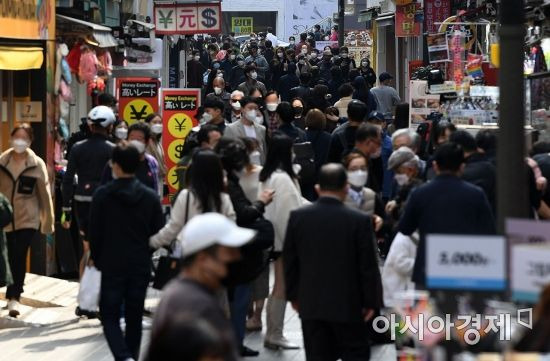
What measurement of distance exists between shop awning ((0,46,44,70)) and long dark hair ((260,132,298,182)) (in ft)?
16.8

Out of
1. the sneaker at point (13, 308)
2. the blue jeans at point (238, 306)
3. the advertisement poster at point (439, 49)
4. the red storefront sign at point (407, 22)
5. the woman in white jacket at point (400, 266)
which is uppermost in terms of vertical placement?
the red storefront sign at point (407, 22)

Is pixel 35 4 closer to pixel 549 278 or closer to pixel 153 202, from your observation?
pixel 153 202

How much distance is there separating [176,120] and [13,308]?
5.96 m

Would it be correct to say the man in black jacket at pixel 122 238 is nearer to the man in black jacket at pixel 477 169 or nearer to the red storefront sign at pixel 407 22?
the man in black jacket at pixel 477 169

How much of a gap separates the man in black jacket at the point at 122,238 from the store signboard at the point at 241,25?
74133 millimetres

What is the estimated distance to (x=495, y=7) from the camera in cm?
2512

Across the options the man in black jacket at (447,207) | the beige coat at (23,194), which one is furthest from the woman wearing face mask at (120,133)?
the man in black jacket at (447,207)

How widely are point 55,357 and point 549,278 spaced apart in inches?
271

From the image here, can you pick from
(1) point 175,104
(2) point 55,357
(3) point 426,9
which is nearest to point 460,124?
(1) point 175,104

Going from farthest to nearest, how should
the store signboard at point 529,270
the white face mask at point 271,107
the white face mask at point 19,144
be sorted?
1. the white face mask at point 271,107
2. the white face mask at point 19,144
3. the store signboard at point 529,270

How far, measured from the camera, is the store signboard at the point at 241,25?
8447cm

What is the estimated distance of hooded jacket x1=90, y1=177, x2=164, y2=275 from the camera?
10.5 meters

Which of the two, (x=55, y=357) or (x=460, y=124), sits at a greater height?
(x=460, y=124)

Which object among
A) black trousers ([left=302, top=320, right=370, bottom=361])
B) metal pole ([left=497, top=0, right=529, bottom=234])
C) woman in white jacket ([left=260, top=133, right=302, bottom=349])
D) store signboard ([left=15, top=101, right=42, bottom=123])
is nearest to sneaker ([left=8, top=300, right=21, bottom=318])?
woman in white jacket ([left=260, top=133, right=302, bottom=349])
